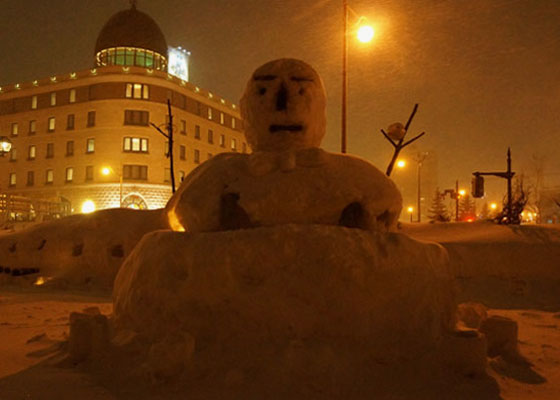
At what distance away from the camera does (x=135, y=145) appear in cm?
3588

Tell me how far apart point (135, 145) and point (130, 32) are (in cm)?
939

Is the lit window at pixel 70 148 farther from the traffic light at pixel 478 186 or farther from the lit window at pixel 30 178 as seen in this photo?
the traffic light at pixel 478 186

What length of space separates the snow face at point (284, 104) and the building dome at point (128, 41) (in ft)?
116

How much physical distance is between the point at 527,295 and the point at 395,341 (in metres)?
6.60

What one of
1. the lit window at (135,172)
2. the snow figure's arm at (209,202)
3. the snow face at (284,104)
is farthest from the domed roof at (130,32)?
the snow figure's arm at (209,202)

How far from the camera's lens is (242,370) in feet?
10.9

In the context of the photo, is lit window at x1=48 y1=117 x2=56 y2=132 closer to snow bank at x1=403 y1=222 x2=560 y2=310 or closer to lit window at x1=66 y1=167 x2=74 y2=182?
lit window at x1=66 y1=167 x2=74 y2=182

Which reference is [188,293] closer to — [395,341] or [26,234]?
[395,341]

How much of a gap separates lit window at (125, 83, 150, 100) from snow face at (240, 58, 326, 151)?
33.4 metres

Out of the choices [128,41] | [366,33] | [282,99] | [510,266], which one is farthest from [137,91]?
[282,99]

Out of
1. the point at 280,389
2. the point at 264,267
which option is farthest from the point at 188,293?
the point at 280,389

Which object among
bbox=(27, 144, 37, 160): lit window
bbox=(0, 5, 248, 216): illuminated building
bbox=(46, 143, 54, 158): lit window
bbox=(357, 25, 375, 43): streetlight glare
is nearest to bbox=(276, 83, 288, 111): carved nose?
bbox=(357, 25, 375, 43): streetlight glare

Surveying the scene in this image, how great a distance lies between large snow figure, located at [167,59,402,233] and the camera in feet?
13.9

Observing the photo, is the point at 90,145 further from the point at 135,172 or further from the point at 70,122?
the point at 135,172
